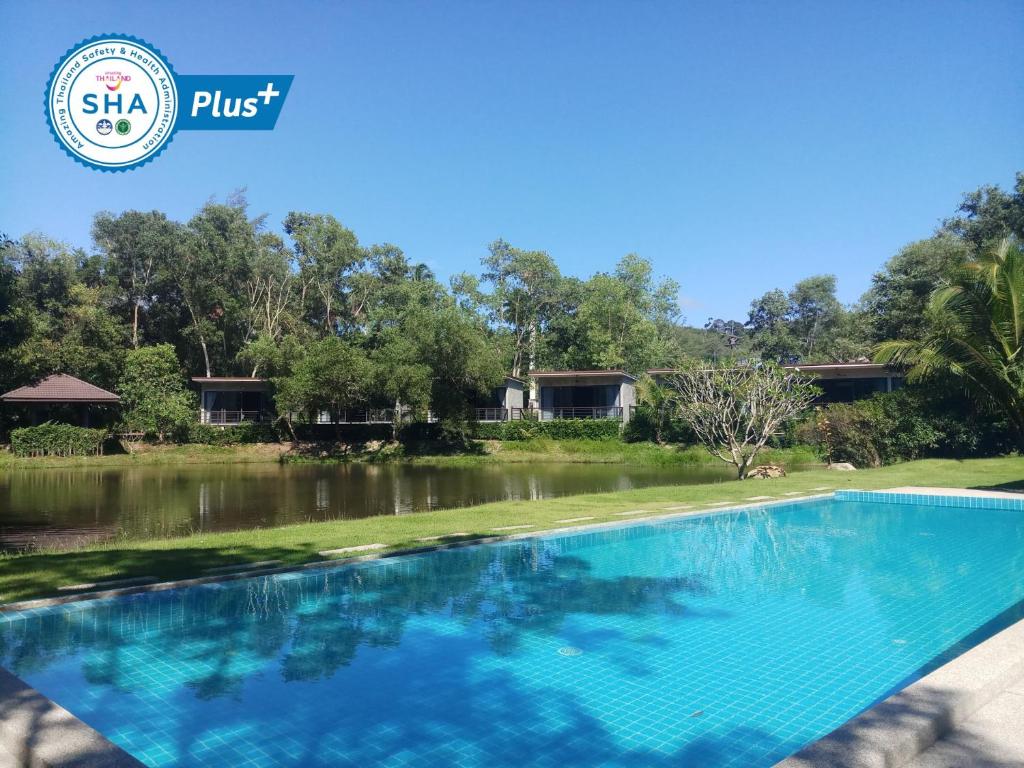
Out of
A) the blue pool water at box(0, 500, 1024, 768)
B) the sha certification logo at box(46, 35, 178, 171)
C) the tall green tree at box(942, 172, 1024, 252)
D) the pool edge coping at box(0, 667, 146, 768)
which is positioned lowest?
the blue pool water at box(0, 500, 1024, 768)

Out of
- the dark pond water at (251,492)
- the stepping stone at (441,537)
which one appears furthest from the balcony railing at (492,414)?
the stepping stone at (441,537)

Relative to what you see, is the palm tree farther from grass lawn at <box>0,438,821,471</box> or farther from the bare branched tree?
grass lawn at <box>0,438,821,471</box>

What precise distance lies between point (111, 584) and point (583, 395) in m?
32.8

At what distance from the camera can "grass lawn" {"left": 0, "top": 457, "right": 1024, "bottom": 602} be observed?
7520 mm

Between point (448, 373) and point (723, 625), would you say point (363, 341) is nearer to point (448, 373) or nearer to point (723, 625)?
point (448, 373)

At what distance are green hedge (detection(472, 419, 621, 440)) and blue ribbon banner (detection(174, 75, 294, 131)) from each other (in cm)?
2500

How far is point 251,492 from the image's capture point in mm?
20125

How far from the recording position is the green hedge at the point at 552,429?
34.2m

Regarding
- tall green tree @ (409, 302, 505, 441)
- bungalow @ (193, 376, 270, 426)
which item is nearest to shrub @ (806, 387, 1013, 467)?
tall green tree @ (409, 302, 505, 441)

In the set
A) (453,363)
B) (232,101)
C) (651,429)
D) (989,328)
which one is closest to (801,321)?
(651,429)

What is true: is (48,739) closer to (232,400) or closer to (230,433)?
(230,433)

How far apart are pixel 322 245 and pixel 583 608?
1575 inches

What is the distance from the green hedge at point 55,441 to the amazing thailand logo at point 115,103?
25.4 metres

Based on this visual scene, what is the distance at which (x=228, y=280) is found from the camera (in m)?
41.2
